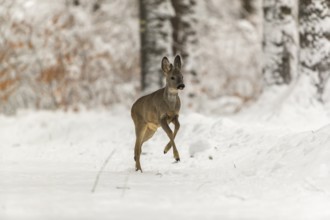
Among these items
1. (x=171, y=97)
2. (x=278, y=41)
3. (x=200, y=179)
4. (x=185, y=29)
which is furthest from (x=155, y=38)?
(x=200, y=179)

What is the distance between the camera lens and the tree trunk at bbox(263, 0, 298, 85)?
42.5 feet

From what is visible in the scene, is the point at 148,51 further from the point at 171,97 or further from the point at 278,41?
the point at 171,97

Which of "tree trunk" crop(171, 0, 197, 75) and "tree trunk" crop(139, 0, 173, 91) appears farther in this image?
"tree trunk" crop(171, 0, 197, 75)

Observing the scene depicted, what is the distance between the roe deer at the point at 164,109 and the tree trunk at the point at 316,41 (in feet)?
13.7

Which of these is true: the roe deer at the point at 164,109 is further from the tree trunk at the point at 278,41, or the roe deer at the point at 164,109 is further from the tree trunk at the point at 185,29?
the tree trunk at the point at 185,29

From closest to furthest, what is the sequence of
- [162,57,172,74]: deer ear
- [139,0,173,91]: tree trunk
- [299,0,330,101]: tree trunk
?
[162,57,172,74]: deer ear
[299,0,330,101]: tree trunk
[139,0,173,91]: tree trunk

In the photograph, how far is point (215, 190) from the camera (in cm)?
522

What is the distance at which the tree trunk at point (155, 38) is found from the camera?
1446cm

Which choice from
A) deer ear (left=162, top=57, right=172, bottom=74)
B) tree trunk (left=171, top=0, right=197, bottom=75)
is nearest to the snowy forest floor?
deer ear (left=162, top=57, right=172, bottom=74)

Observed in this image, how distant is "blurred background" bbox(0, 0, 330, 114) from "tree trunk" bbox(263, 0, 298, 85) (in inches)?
0.8

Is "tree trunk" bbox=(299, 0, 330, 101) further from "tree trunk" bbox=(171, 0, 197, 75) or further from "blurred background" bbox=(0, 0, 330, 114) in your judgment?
"tree trunk" bbox=(171, 0, 197, 75)

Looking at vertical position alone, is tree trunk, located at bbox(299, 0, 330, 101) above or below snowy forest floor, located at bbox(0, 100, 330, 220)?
above

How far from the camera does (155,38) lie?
14.5m

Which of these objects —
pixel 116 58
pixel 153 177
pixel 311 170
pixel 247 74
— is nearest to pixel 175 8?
pixel 116 58
